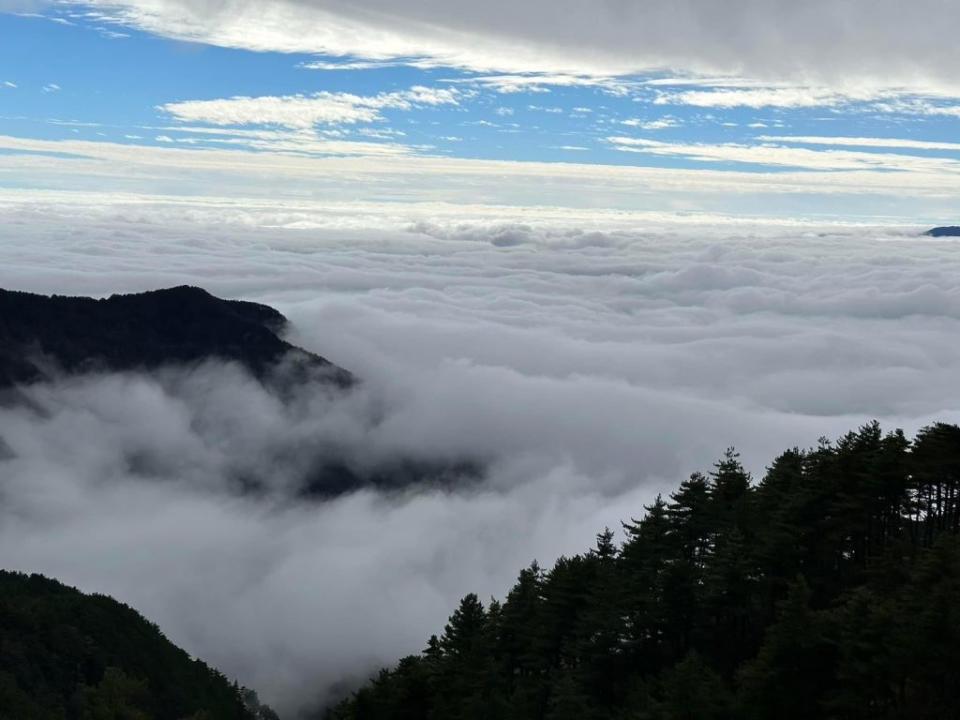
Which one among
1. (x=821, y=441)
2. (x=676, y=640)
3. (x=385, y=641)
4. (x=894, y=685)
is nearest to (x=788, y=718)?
(x=894, y=685)

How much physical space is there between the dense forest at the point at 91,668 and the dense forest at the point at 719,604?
35265 millimetres

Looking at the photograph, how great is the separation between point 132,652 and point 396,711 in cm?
6427

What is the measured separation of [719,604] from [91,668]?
7307 centimetres

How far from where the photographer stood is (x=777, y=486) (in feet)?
195

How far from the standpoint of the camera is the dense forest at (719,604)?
3772 cm

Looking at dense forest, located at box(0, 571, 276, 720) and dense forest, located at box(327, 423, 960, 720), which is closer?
dense forest, located at box(327, 423, 960, 720)

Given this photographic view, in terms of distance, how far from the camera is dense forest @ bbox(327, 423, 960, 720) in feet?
124

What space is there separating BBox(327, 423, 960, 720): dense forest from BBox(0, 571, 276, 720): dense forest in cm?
3526

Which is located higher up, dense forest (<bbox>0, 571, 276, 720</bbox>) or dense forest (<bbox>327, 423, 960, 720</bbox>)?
dense forest (<bbox>327, 423, 960, 720</bbox>)

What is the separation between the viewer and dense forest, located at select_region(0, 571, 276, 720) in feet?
273

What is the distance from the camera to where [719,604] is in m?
50.0

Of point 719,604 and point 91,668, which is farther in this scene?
point 91,668

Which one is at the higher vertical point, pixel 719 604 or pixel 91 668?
pixel 719 604

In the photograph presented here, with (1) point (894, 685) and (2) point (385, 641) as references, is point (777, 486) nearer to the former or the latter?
(1) point (894, 685)
